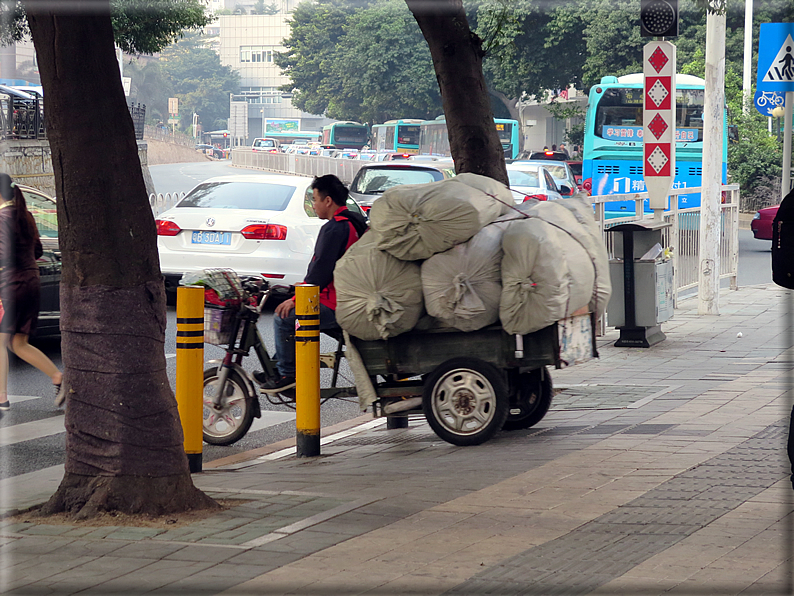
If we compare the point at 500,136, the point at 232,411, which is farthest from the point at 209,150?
the point at 232,411

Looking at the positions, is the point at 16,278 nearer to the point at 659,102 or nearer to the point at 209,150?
the point at 659,102

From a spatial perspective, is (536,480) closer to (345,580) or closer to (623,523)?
(623,523)

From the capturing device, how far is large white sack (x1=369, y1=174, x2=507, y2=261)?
20.8 feet

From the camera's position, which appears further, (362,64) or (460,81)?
(362,64)

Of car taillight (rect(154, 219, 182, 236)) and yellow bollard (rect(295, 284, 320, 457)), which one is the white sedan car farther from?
yellow bollard (rect(295, 284, 320, 457))

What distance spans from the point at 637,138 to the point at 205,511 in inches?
903

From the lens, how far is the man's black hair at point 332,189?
7.18 metres

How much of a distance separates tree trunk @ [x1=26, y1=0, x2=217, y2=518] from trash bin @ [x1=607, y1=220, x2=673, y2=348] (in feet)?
20.8

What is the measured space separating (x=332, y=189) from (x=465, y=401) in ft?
5.59

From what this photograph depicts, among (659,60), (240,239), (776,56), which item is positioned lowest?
(240,239)

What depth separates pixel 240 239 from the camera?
1223 centimetres

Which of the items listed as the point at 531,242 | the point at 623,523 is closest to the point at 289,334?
the point at 531,242

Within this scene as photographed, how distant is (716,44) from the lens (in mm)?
12516

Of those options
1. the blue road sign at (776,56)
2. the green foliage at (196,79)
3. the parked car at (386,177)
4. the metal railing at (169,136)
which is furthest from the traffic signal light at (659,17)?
the metal railing at (169,136)
